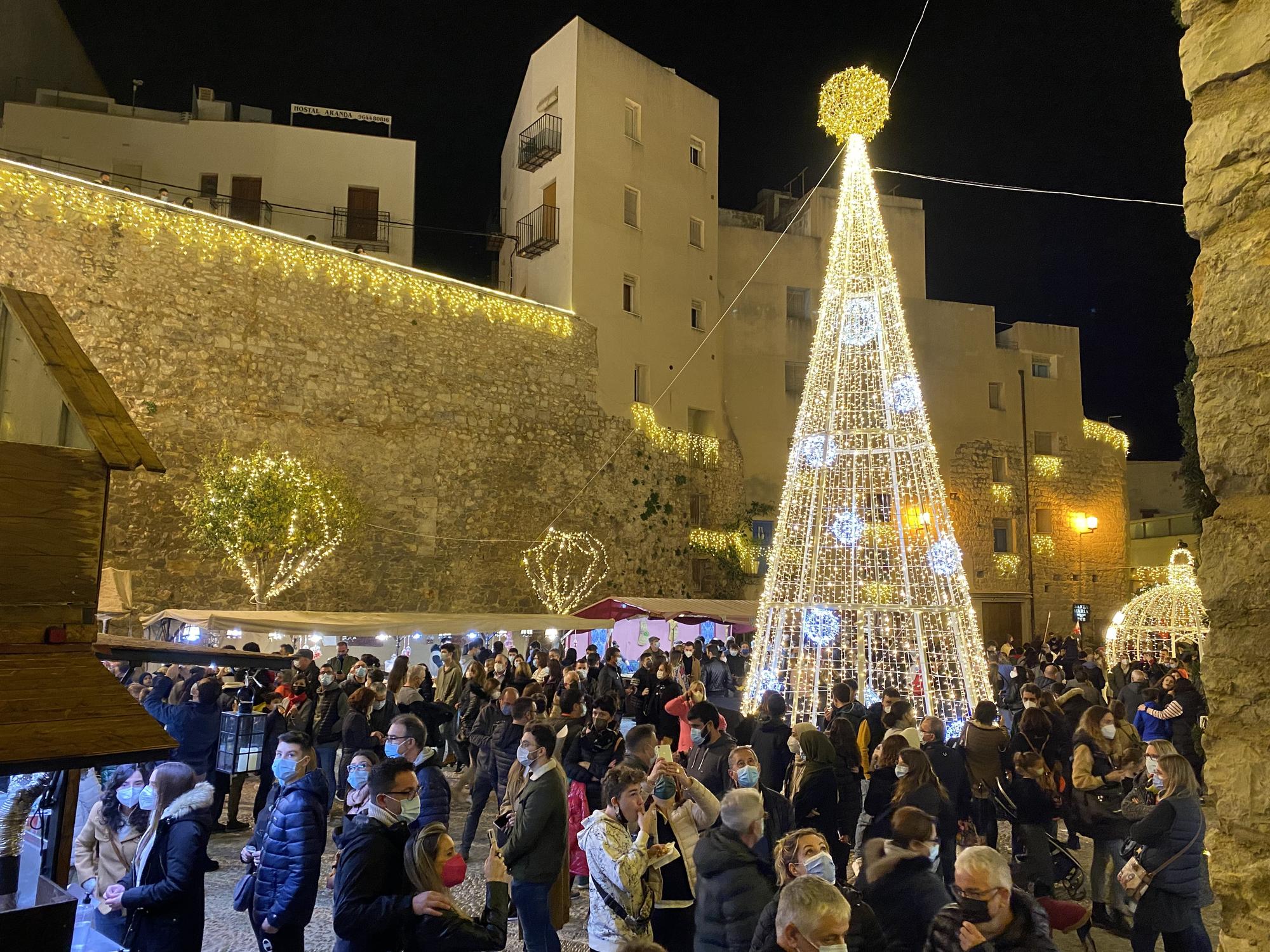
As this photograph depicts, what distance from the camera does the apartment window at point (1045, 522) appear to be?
28.3 meters

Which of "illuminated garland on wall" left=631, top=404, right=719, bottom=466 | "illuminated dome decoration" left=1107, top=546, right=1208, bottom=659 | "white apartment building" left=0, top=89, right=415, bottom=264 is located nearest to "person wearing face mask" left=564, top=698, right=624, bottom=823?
"illuminated dome decoration" left=1107, top=546, right=1208, bottom=659

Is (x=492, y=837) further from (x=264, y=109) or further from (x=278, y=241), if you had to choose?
(x=264, y=109)

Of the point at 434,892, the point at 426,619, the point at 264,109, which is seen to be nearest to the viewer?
the point at 434,892

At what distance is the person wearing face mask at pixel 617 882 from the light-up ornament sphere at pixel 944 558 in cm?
633

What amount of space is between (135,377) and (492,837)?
13.7 m

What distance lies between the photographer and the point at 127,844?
13.5 ft

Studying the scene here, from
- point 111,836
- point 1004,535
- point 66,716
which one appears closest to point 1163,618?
point 1004,535

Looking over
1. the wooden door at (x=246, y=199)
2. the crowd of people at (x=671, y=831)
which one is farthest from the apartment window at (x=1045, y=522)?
the wooden door at (x=246, y=199)

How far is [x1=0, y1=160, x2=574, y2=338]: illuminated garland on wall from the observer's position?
1412 cm

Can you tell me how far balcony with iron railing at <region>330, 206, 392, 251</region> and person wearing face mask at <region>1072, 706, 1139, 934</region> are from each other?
771 inches

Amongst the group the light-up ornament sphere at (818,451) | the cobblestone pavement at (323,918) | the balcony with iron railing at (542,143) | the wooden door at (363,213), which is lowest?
the cobblestone pavement at (323,918)

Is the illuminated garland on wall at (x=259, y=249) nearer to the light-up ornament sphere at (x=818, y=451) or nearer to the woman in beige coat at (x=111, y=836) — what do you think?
the light-up ornament sphere at (x=818, y=451)

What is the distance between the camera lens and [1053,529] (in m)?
28.3

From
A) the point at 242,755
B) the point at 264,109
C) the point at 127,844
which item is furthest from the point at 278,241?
the point at 127,844
